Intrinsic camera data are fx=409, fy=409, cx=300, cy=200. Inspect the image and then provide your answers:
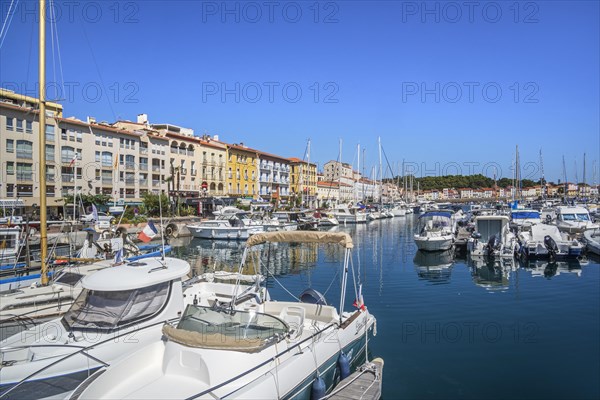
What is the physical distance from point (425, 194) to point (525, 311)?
568 feet

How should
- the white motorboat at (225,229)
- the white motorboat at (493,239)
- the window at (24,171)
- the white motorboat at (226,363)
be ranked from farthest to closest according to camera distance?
the white motorboat at (225,229)
the window at (24,171)
the white motorboat at (493,239)
the white motorboat at (226,363)

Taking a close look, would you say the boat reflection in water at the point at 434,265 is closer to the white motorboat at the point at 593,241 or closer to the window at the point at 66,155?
the white motorboat at the point at 593,241

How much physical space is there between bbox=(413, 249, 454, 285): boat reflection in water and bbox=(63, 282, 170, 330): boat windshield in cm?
1770

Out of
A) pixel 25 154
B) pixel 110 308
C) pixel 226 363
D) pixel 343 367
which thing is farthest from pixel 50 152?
pixel 226 363

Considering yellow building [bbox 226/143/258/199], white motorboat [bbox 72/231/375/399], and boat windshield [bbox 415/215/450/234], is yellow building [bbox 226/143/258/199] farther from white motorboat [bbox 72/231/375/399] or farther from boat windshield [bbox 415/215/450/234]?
white motorboat [bbox 72/231/375/399]

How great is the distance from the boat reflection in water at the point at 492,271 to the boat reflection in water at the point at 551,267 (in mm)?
1083

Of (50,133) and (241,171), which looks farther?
(241,171)

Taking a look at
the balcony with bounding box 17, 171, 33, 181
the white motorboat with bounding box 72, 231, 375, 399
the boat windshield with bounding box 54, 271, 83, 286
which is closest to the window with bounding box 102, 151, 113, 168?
the balcony with bounding box 17, 171, 33, 181

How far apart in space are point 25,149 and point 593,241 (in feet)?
194

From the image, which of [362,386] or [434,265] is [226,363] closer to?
[362,386]

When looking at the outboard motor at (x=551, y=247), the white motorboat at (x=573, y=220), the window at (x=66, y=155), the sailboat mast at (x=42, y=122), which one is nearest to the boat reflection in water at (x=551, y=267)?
the outboard motor at (x=551, y=247)

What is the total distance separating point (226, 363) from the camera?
7570mm

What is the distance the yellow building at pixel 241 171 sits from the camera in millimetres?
84500

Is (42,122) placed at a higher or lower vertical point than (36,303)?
higher
